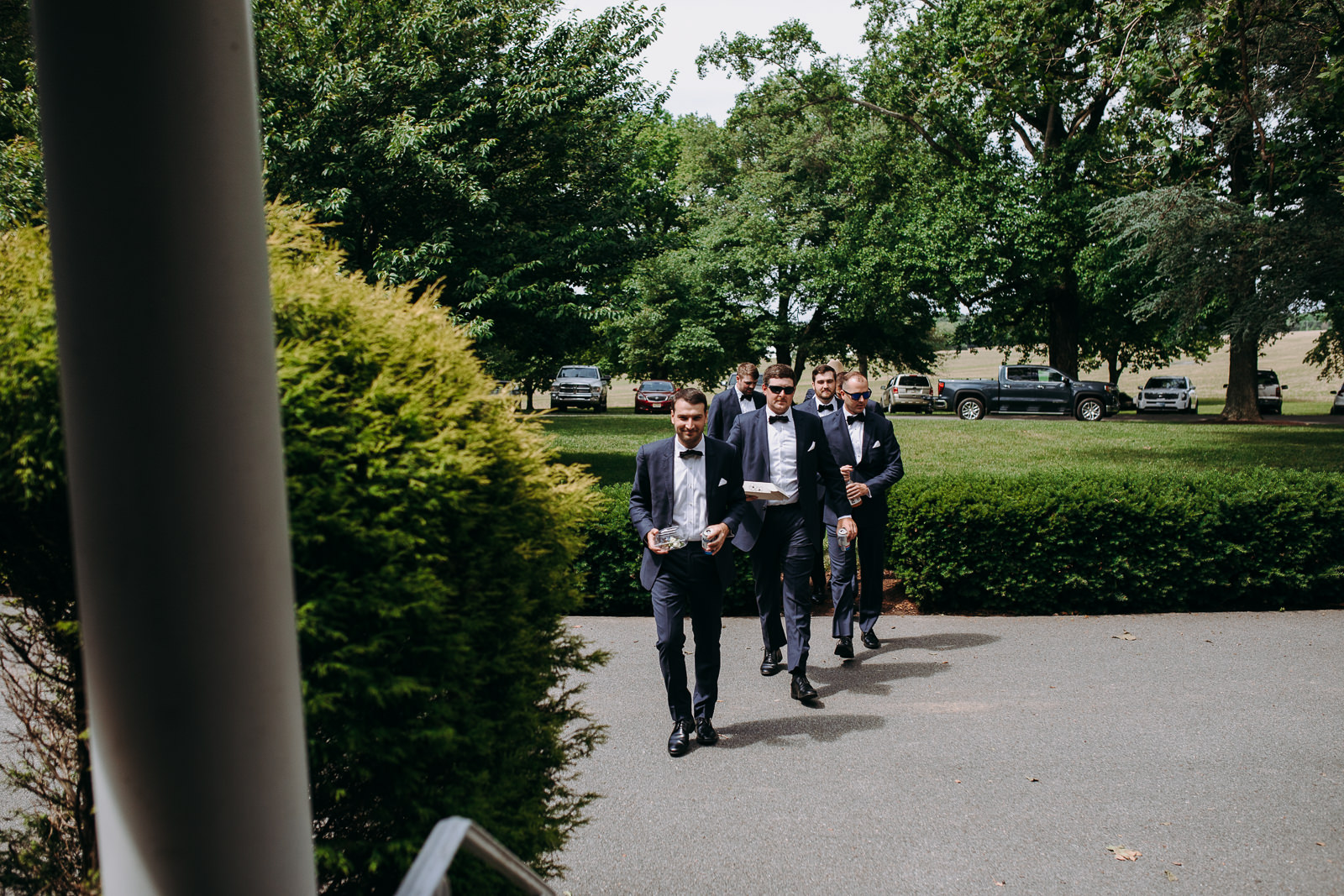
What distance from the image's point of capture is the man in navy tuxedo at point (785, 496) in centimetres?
654

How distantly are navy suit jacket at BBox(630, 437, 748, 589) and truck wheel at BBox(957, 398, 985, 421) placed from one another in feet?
107

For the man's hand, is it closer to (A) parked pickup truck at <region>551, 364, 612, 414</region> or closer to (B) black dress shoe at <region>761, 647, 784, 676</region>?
(B) black dress shoe at <region>761, 647, 784, 676</region>

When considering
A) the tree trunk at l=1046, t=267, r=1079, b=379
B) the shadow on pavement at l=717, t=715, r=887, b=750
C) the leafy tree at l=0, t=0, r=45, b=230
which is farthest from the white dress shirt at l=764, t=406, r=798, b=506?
the tree trunk at l=1046, t=267, r=1079, b=379

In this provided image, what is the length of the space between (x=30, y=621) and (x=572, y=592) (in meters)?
1.61

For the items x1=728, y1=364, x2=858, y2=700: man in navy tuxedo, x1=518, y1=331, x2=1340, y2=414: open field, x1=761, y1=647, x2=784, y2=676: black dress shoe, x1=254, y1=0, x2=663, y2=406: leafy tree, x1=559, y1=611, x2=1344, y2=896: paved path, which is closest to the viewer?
x1=559, y1=611, x2=1344, y2=896: paved path

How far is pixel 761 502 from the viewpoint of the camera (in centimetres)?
653

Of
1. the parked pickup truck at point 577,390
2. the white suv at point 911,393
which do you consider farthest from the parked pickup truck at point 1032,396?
the parked pickup truck at point 577,390

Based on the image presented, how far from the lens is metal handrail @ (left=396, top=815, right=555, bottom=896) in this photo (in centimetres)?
178

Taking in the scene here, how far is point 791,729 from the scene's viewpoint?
19.2 feet

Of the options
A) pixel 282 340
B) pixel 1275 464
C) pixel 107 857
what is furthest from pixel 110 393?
pixel 1275 464

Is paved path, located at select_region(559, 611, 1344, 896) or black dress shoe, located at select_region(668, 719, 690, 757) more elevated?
black dress shoe, located at select_region(668, 719, 690, 757)

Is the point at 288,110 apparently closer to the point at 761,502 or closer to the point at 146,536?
the point at 761,502

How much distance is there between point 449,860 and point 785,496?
4972 mm

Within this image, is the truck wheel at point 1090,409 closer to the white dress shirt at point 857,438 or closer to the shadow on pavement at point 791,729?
the white dress shirt at point 857,438
